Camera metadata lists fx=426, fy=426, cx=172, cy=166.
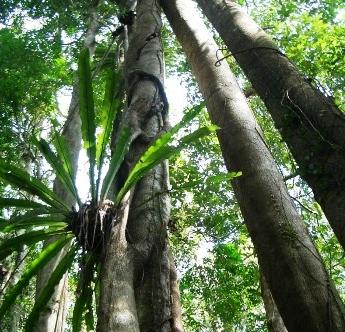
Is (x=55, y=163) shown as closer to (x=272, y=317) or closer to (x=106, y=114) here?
(x=106, y=114)

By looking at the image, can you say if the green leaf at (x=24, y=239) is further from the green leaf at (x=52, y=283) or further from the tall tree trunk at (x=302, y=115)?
the tall tree trunk at (x=302, y=115)

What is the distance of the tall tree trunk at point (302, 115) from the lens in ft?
7.27

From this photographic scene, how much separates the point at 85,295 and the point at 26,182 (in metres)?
0.86

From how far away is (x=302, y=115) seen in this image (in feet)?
8.45

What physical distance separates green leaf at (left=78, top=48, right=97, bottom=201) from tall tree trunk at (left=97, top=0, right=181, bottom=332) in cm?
35

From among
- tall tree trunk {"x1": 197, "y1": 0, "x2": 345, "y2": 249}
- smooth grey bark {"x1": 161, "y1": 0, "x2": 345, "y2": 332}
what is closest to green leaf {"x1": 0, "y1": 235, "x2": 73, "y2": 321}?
smooth grey bark {"x1": 161, "y1": 0, "x2": 345, "y2": 332}

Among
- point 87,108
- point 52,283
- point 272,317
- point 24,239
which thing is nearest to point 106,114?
point 87,108

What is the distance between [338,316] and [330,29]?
578 cm

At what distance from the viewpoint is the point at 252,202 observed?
2430mm

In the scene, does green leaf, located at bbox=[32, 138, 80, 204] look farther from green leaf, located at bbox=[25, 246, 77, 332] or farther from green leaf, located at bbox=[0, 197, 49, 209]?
green leaf, located at bbox=[25, 246, 77, 332]

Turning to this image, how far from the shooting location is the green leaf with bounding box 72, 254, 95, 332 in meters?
2.64

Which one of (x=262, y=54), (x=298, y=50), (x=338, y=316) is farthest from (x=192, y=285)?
(x=338, y=316)

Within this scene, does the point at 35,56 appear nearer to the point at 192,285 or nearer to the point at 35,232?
the point at 192,285

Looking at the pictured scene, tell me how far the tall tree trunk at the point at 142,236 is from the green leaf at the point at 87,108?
1.13 ft
